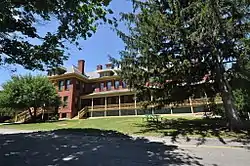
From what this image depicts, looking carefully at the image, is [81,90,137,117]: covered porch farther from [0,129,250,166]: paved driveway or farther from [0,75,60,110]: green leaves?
[0,129,250,166]: paved driveway

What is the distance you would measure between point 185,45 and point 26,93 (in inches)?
971

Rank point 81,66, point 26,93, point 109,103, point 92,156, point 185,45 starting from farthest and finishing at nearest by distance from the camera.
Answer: point 81,66
point 109,103
point 26,93
point 185,45
point 92,156

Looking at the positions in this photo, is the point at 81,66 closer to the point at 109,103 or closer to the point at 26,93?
the point at 109,103

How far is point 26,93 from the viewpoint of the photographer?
31172mm

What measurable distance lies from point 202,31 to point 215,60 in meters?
2.95

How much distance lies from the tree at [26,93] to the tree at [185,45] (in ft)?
61.9

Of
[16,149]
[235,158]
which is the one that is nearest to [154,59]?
[235,158]

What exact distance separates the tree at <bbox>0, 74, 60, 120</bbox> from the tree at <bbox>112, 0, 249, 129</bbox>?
742 inches

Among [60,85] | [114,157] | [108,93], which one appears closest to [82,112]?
[108,93]

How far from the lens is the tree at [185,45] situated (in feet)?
43.8

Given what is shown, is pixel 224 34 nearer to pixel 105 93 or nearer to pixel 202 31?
pixel 202 31

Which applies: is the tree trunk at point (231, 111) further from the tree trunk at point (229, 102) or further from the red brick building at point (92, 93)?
the red brick building at point (92, 93)

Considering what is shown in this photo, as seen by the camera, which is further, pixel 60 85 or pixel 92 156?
pixel 60 85

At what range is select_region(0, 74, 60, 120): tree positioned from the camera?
31219 millimetres
